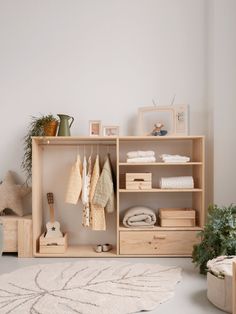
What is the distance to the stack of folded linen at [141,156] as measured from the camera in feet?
11.5

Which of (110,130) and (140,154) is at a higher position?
(110,130)

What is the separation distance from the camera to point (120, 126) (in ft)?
12.7

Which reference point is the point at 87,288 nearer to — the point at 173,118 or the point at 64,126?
the point at 64,126

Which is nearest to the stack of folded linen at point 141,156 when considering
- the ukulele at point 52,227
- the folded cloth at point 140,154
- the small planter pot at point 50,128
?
the folded cloth at point 140,154

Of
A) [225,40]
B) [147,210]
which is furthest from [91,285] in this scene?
[225,40]

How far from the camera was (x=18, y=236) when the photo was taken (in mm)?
3479

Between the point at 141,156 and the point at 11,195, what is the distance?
4.79 feet

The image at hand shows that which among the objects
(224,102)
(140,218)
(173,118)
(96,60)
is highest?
(96,60)

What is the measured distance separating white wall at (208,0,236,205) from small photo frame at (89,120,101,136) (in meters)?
1.24

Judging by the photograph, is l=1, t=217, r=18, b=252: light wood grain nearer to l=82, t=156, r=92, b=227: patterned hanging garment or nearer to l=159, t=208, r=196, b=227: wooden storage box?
l=82, t=156, r=92, b=227: patterned hanging garment

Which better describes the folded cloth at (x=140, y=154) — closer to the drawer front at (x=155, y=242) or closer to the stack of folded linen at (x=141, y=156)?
the stack of folded linen at (x=141, y=156)

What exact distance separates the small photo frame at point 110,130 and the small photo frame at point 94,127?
0.21 feet

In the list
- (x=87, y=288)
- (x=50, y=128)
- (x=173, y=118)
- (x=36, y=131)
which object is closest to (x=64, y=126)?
(x=50, y=128)

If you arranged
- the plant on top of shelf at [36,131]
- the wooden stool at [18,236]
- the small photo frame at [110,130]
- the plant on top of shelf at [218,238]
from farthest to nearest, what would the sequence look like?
1. the small photo frame at [110,130]
2. the plant on top of shelf at [36,131]
3. the wooden stool at [18,236]
4. the plant on top of shelf at [218,238]
